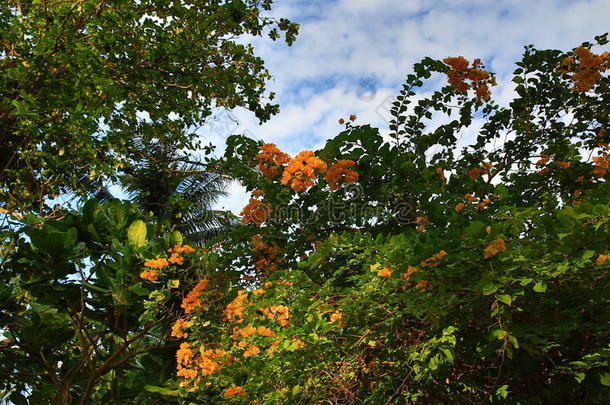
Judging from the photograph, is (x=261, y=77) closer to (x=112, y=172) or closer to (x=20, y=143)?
(x=112, y=172)

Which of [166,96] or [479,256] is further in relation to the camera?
[166,96]

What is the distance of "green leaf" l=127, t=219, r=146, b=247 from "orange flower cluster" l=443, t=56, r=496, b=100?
2.81 m

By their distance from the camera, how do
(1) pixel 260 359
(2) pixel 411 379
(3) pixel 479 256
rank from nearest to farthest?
(3) pixel 479 256 → (2) pixel 411 379 → (1) pixel 260 359

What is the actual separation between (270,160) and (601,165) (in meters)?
2.62

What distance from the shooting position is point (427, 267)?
1998 mm

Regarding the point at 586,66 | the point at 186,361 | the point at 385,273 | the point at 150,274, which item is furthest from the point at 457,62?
the point at 186,361

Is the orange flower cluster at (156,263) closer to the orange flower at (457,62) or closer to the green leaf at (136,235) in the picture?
the green leaf at (136,235)

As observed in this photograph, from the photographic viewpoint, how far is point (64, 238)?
3166mm

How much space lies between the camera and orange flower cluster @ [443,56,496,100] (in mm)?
3916

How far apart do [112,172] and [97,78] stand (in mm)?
1193

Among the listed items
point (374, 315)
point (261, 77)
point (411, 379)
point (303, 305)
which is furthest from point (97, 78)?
point (411, 379)

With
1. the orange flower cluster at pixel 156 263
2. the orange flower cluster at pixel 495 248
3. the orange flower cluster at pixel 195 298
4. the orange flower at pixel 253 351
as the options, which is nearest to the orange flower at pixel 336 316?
the orange flower at pixel 253 351

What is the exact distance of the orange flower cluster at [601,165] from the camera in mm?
3619

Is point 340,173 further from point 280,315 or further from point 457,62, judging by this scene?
point 457,62
